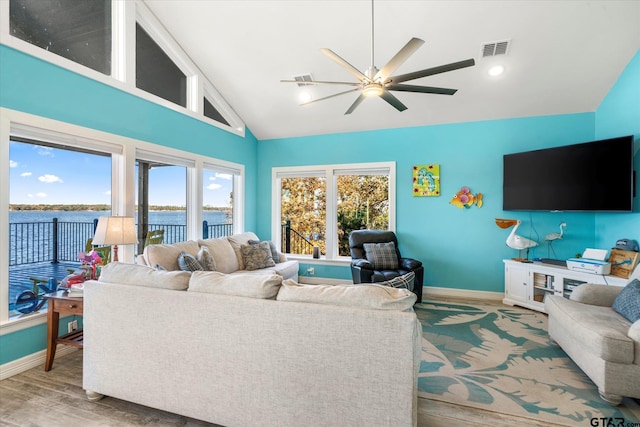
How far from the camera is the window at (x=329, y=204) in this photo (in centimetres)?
518

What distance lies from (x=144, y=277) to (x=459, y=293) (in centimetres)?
434

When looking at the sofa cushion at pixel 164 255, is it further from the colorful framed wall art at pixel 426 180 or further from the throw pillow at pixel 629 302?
the throw pillow at pixel 629 302

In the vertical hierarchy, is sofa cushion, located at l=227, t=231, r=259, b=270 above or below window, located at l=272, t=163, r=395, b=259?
below

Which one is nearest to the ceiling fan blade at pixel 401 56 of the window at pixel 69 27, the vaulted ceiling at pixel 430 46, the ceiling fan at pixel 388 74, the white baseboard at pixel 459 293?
the ceiling fan at pixel 388 74

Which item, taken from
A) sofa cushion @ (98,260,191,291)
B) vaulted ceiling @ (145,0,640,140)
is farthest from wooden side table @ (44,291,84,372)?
vaulted ceiling @ (145,0,640,140)

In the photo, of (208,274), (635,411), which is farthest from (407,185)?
(208,274)

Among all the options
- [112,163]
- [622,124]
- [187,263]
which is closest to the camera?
[187,263]

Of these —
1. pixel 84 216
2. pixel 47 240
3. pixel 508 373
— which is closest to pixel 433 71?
pixel 508 373

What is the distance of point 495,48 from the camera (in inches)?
134

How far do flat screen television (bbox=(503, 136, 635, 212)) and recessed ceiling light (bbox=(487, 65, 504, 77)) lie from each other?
3.77ft

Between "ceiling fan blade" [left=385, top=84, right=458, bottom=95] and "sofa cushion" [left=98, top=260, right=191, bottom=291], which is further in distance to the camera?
"ceiling fan blade" [left=385, top=84, right=458, bottom=95]

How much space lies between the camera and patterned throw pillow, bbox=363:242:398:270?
14.3ft

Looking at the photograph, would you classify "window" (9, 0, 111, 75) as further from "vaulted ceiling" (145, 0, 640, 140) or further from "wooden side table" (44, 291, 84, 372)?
"wooden side table" (44, 291, 84, 372)

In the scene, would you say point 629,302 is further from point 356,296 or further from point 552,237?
point 356,296
